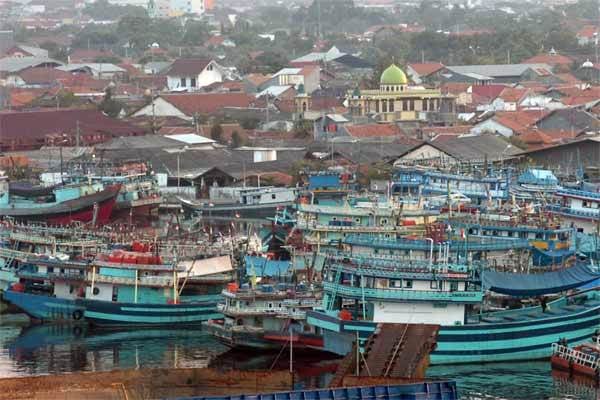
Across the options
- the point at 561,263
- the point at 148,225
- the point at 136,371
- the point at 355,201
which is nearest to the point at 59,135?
the point at 148,225

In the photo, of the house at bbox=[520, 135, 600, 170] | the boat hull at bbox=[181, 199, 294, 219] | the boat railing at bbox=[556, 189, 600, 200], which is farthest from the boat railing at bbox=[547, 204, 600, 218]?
the house at bbox=[520, 135, 600, 170]

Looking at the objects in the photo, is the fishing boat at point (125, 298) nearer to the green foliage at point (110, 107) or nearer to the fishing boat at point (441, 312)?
the fishing boat at point (441, 312)

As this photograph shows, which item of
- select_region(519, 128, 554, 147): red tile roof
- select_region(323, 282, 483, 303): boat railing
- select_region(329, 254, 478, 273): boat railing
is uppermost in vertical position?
select_region(519, 128, 554, 147): red tile roof

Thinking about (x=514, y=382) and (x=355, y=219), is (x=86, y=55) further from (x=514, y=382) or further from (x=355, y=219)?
(x=514, y=382)

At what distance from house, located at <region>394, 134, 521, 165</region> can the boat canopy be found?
508 inches

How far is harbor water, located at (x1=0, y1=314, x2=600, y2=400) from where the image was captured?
2123 cm

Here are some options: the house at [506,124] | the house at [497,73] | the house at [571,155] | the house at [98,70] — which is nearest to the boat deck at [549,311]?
the house at [571,155]

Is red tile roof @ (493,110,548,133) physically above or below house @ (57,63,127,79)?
below

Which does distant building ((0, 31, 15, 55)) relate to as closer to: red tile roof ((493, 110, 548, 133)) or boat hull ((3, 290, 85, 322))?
red tile roof ((493, 110, 548, 133))

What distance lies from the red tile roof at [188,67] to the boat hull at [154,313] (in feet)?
116

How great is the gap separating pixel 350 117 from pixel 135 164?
38.6 ft

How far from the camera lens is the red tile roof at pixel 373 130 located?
4322cm

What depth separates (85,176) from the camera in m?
33.7

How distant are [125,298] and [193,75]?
35017 millimetres
